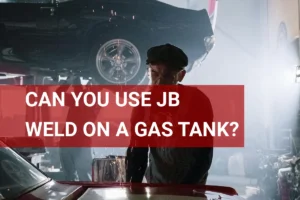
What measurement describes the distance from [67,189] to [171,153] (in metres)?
0.53

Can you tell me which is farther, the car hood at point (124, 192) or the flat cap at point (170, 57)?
the flat cap at point (170, 57)

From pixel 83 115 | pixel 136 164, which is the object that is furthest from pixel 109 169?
pixel 136 164

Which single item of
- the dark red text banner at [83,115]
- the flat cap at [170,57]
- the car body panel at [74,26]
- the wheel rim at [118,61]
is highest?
the car body panel at [74,26]

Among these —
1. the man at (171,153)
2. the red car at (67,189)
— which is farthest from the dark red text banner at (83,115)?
the red car at (67,189)

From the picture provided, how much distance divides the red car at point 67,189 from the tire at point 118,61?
187 centimetres

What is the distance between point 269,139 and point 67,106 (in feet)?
5.32

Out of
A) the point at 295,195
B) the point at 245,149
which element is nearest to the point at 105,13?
the point at 245,149

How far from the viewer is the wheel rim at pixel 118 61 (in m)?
3.37

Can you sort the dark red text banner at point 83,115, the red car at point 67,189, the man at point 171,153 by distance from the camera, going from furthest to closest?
the dark red text banner at point 83,115 → the man at point 171,153 → the red car at point 67,189

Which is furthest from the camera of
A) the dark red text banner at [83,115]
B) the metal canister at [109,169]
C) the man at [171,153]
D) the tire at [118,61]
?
the tire at [118,61]

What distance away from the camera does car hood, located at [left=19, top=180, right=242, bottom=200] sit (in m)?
1.18

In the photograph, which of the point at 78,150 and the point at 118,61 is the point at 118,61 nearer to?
the point at 118,61

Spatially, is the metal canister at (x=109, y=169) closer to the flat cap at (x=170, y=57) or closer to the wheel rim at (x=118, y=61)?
the wheel rim at (x=118, y=61)

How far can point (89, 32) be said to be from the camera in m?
3.47
